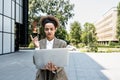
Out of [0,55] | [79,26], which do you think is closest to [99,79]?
[0,55]

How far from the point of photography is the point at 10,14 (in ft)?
98.1

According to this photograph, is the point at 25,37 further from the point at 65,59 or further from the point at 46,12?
the point at 65,59

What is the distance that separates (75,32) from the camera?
98375mm

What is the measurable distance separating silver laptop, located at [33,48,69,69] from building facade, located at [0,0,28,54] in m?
23.0

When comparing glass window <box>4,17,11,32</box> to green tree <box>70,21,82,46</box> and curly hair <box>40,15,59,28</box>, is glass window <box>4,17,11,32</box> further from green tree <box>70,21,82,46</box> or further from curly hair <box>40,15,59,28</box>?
green tree <box>70,21,82,46</box>

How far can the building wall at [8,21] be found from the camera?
2651 cm

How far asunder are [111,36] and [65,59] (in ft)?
379

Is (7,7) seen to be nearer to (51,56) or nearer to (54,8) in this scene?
(51,56)

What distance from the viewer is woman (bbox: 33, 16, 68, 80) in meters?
3.55

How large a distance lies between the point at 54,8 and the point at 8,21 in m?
31.0

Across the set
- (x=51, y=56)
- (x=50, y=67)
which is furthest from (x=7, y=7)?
(x=50, y=67)

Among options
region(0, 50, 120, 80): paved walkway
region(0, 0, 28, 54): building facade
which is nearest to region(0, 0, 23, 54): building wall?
region(0, 0, 28, 54): building facade

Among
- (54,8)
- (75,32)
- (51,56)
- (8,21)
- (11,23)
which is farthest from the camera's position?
(75,32)

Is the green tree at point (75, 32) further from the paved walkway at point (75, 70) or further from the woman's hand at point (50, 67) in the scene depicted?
the woman's hand at point (50, 67)
